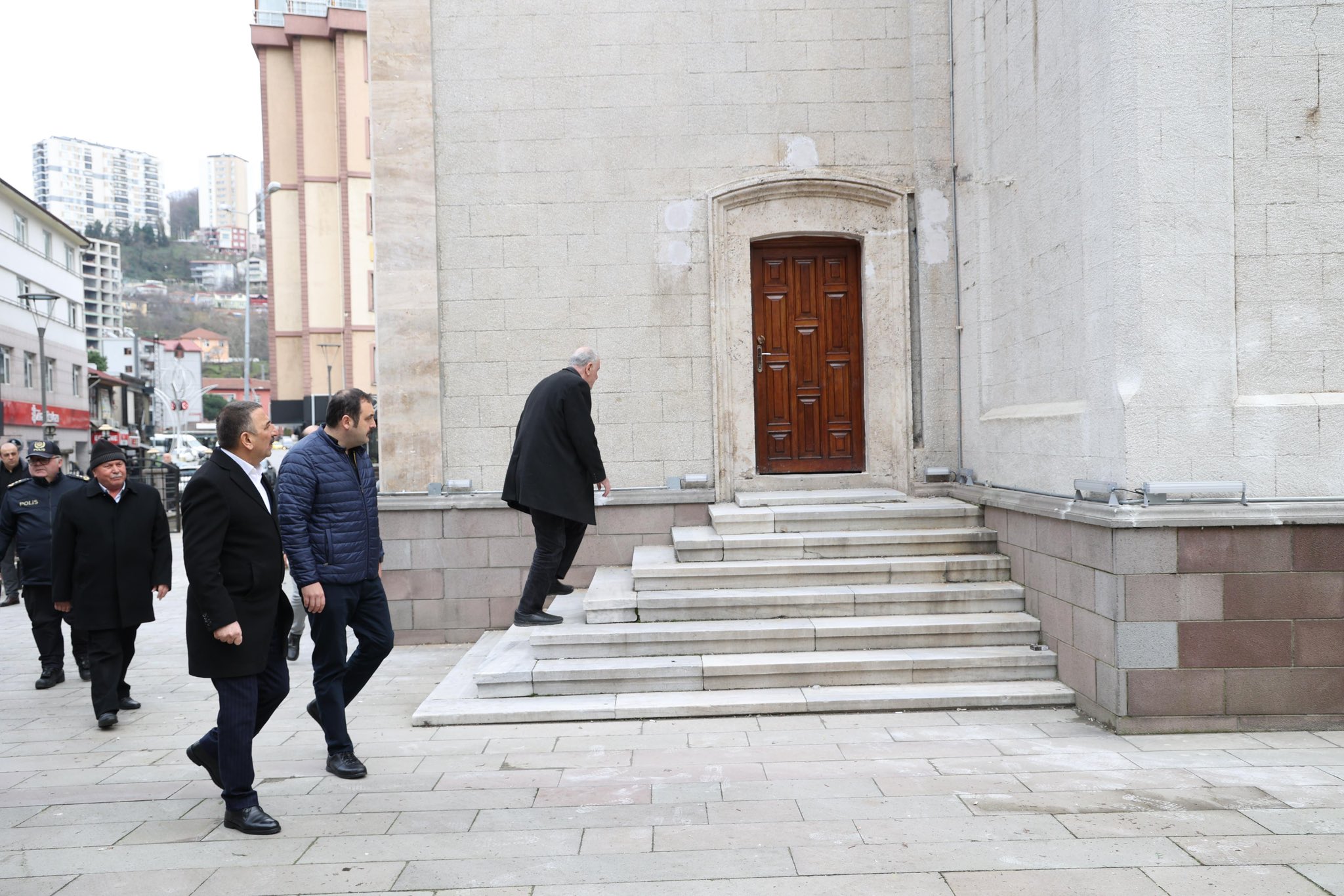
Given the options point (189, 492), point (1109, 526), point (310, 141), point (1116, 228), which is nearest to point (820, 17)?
point (1116, 228)

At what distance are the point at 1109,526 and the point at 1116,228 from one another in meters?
1.71

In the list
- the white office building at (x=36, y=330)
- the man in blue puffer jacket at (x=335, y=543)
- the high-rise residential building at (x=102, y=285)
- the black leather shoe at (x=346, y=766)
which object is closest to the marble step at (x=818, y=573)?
the man in blue puffer jacket at (x=335, y=543)

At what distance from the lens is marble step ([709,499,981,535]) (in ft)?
26.4

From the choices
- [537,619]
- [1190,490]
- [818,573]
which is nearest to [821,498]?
[818,573]

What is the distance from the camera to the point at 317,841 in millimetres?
4449

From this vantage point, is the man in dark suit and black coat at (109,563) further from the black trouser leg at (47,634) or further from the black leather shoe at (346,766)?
the black leather shoe at (346,766)

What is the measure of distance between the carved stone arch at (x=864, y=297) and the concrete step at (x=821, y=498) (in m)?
0.32

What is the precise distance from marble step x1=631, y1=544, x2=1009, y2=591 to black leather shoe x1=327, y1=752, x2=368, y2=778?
2604mm

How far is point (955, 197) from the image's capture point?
8.88 m

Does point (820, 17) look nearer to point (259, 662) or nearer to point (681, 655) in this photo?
point (681, 655)

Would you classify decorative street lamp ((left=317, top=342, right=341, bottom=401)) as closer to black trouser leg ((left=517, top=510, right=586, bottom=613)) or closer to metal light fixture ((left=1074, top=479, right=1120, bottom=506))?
black trouser leg ((left=517, top=510, right=586, bottom=613))

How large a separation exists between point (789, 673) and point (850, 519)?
174 cm

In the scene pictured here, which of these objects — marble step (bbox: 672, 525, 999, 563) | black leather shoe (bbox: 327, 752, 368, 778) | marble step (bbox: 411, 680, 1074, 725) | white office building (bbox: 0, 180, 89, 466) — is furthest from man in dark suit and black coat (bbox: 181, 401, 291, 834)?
white office building (bbox: 0, 180, 89, 466)

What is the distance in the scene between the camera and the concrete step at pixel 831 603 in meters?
7.23
